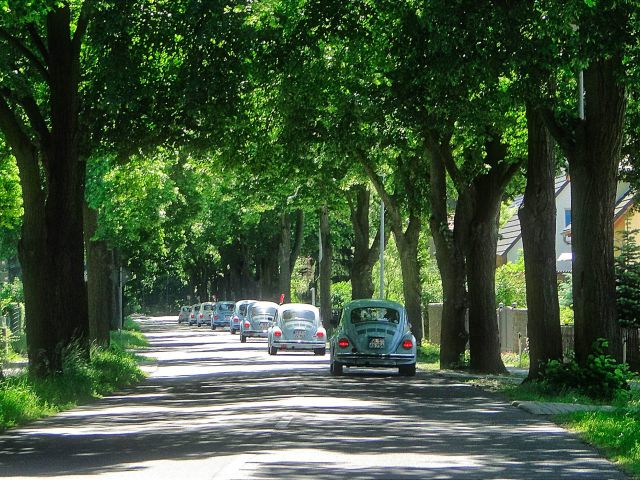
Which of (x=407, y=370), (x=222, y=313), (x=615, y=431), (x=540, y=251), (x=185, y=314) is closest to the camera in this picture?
(x=615, y=431)

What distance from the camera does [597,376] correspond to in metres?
21.0

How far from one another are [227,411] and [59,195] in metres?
7.24

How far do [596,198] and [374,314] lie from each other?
964cm

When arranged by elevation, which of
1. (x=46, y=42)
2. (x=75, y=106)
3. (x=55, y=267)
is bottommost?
(x=55, y=267)

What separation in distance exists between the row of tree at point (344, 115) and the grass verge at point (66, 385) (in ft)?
2.44

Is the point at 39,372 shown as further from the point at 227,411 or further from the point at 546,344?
the point at 546,344

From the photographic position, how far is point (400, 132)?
30484mm

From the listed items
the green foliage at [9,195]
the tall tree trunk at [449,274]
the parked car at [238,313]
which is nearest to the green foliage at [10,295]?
the green foliage at [9,195]

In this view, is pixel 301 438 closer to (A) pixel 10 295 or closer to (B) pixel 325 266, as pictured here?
(B) pixel 325 266

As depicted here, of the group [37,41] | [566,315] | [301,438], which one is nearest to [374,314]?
[37,41]

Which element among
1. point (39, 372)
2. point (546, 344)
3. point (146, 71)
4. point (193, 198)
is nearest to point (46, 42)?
point (146, 71)

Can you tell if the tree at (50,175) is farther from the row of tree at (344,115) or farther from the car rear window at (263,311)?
the car rear window at (263,311)

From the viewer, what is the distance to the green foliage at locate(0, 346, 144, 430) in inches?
718

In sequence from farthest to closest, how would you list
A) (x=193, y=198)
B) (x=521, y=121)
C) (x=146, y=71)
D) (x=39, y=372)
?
(x=193, y=198), (x=521, y=121), (x=146, y=71), (x=39, y=372)
